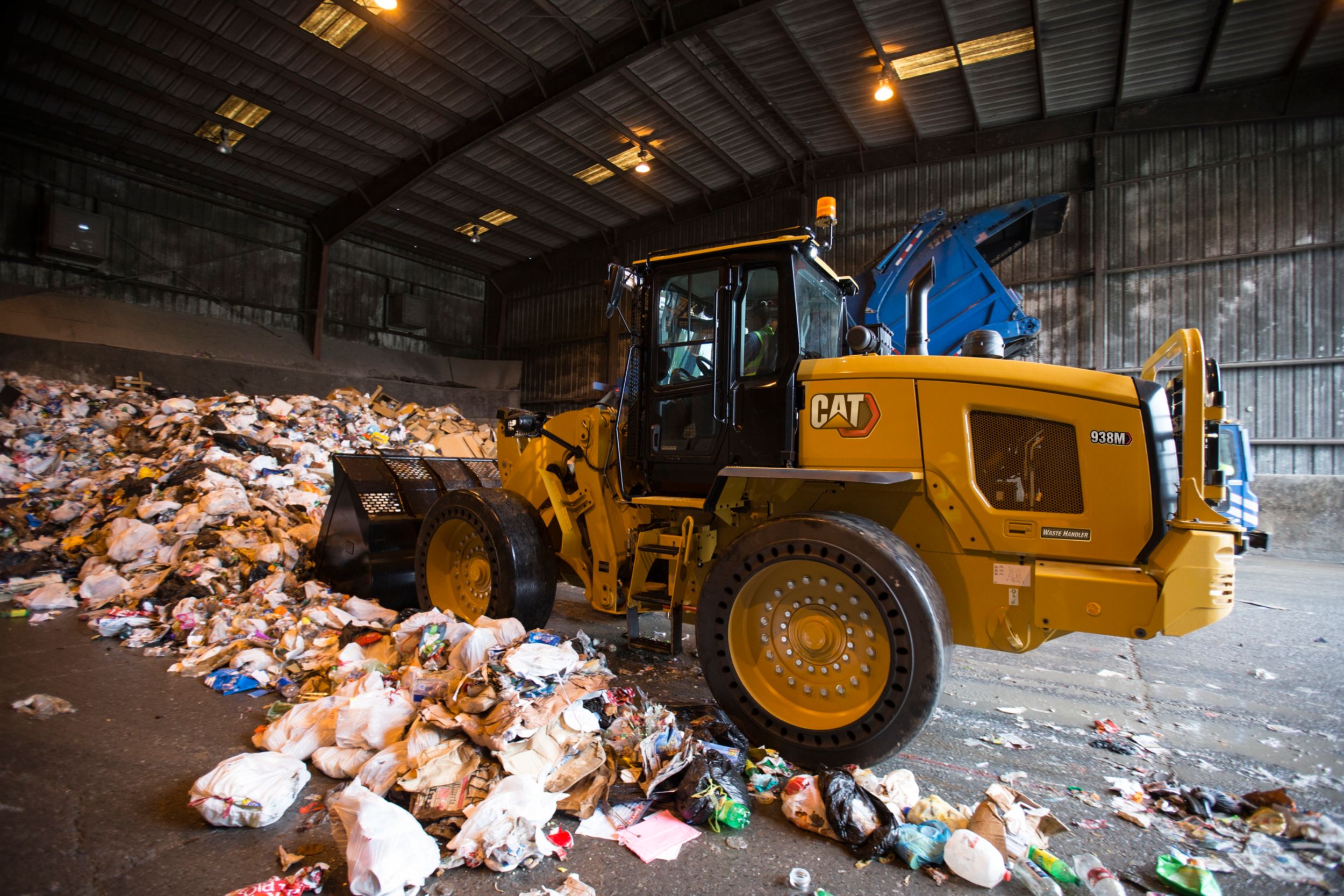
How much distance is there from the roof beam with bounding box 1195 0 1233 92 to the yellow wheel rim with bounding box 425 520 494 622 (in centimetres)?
1172

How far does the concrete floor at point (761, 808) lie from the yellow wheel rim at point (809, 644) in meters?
0.45

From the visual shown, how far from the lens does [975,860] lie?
6.18 feet

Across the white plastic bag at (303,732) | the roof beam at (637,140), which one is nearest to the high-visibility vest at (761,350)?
the white plastic bag at (303,732)

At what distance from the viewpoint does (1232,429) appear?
675cm

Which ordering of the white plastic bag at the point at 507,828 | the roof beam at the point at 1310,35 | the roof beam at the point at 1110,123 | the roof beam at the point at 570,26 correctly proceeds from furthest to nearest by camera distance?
the roof beam at the point at 1110,123 → the roof beam at the point at 570,26 → the roof beam at the point at 1310,35 → the white plastic bag at the point at 507,828

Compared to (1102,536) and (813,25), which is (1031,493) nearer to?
(1102,536)

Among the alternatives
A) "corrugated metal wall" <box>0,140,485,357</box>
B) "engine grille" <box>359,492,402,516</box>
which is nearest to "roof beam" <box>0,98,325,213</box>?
"corrugated metal wall" <box>0,140,485,357</box>

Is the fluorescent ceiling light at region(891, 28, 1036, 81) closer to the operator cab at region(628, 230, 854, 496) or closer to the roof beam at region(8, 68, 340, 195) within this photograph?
the operator cab at region(628, 230, 854, 496)

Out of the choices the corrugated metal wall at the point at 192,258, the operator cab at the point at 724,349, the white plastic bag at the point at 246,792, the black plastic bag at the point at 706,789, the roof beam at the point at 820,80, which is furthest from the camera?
the corrugated metal wall at the point at 192,258

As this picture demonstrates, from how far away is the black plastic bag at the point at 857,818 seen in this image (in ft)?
6.67

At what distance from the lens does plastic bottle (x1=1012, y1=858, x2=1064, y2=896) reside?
1.83m

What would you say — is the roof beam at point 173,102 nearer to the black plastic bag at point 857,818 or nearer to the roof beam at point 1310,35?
the black plastic bag at point 857,818

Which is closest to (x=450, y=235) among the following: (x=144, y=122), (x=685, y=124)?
(x=144, y=122)

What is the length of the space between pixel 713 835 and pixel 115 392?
41.1 feet
